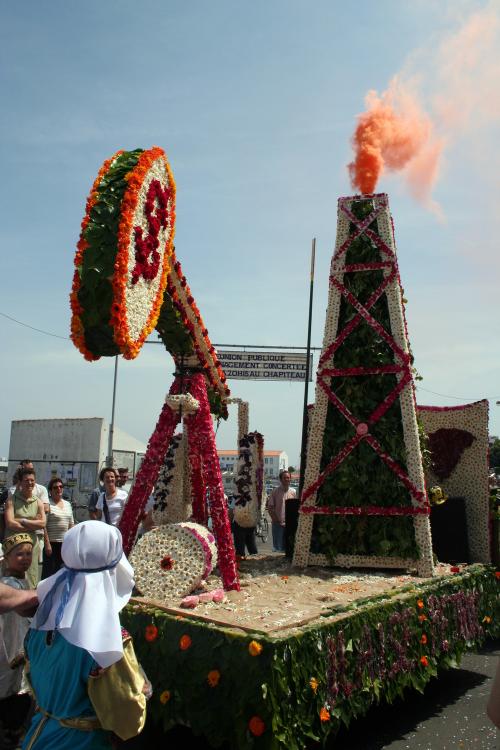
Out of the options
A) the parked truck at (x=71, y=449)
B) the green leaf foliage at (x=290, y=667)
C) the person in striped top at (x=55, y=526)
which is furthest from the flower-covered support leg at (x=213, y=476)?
the parked truck at (x=71, y=449)

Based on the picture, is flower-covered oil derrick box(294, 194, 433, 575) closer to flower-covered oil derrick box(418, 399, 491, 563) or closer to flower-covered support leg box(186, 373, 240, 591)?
flower-covered oil derrick box(418, 399, 491, 563)

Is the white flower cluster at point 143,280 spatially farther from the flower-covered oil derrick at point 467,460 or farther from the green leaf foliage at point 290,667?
the flower-covered oil derrick at point 467,460

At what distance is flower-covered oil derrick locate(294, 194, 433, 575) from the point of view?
595cm

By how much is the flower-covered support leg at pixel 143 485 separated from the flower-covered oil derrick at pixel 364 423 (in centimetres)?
164

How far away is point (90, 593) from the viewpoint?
→ 2.16m

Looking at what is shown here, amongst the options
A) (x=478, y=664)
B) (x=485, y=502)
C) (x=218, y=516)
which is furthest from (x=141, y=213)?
(x=478, y=664)

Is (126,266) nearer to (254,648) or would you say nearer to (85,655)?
(254,648)

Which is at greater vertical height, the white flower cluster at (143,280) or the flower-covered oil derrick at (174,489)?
the white flower cluster at (143,280)

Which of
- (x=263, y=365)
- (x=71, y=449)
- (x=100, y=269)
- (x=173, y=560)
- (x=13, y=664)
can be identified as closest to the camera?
(x=13, y=664)

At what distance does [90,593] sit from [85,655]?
203 millimetres

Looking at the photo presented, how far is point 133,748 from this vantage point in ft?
13.0

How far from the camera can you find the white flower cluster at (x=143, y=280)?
407 centimetres

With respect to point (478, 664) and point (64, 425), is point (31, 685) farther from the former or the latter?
point (64, 425)

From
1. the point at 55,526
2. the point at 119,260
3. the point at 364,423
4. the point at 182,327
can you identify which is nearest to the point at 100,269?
the point at 119,260
